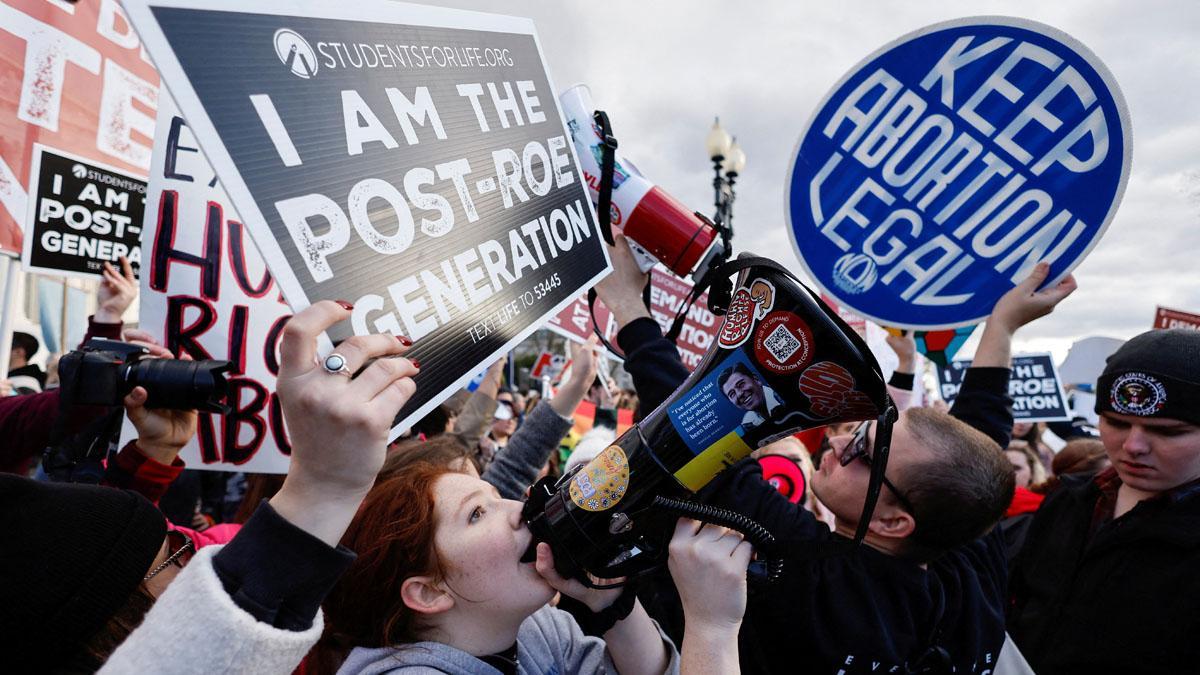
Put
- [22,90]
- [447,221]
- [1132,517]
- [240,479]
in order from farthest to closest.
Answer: [240,479]
[22,90]
[1132,517]
[447,221]

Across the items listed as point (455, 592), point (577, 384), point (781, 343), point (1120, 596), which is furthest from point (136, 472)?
point (1120, 596)

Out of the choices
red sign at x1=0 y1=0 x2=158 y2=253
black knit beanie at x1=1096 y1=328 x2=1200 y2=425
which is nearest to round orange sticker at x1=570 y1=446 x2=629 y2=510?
black knit beanie at x1=1096 y1=328 x2=1200 y2=425

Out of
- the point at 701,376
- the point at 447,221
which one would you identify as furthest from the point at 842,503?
the point at 447,221

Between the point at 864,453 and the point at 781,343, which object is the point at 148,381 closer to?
the point at 781,343

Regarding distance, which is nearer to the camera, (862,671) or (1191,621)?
(862,671)

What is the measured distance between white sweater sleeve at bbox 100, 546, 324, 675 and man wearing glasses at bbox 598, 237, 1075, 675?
0.96 m

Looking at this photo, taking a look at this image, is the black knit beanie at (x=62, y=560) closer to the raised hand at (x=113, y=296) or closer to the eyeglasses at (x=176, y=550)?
the eyeglasses at (x=176, y=550)

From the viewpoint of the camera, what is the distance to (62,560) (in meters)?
0.78

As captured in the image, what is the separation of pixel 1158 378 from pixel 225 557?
2.38 meters

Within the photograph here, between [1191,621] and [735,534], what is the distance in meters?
1.47

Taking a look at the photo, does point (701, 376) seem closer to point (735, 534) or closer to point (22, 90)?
point (735, 534)

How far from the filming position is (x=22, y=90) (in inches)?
87.3

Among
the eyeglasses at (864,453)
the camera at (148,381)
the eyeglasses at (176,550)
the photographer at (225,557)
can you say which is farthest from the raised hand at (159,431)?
the eyeglasses at (864,453)

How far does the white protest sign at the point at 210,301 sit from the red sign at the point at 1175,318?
8618mm
